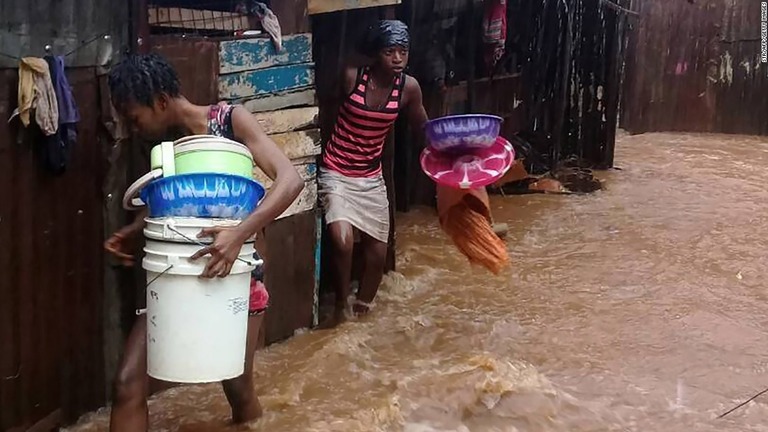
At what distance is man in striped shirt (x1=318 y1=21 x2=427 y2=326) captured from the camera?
18.7ft

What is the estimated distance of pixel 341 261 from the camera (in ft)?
19.0

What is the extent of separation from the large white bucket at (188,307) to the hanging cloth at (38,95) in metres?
0.75

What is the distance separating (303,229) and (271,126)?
716 millimetres

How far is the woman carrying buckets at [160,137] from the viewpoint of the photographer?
Answer: 3.43 meters

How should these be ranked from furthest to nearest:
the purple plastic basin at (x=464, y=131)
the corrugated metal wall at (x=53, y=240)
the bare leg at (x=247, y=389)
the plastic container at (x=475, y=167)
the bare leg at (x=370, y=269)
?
the bare leg at (x=370, y=269)
the plastic container at (x=475, y=167)
the purple plastic basin at (x=464, y=131)
the bare leg at (x=247, y=389)
the corrugated metal wall at (x=53, y=240)

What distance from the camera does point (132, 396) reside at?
141 inches

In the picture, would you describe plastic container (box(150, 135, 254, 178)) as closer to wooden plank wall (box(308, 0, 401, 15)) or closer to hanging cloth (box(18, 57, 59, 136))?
hanging cloth (box(18, 57, 59, 136))

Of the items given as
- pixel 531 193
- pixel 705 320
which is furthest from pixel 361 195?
pixel 531 193

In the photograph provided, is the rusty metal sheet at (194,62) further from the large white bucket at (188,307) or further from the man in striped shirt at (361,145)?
the large white bucket at (188,307)

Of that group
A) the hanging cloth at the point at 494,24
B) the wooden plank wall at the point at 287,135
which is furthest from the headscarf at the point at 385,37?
the hanging cloth at the point at 494,24

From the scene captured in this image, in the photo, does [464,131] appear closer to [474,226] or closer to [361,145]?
[474,226]

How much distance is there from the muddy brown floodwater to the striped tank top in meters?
1.01

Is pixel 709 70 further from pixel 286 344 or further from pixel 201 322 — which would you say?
pixel 201 322

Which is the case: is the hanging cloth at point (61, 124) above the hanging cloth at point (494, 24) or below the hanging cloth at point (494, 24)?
below
